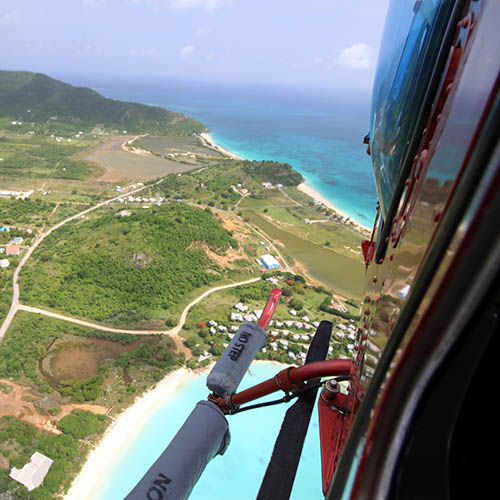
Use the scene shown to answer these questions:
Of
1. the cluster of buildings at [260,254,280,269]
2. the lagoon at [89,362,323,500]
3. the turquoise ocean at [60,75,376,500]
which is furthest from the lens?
the cluster of buildings at [260,254,280,269]

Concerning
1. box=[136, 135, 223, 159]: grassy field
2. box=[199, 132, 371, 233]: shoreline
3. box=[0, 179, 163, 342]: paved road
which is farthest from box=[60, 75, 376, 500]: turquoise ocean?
box=[0, 179, 163, 342]: paved road

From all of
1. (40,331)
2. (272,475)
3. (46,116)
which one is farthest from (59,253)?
(46,116)

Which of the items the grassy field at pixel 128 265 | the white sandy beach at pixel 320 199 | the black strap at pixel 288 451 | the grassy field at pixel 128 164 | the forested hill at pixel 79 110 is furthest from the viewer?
the forested hill at pixel 79 110

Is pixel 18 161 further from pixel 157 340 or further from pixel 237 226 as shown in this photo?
pixel 157 340

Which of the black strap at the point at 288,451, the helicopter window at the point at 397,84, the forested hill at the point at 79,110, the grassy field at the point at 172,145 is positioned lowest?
the grassy field at the point at 172,145

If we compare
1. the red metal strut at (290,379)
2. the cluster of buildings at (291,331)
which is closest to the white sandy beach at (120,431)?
the cluster of buildings at (291,331)

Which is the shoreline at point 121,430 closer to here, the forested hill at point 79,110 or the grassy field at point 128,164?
the grassy field at point 128,164

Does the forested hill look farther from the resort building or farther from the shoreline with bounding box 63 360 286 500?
the resort building
